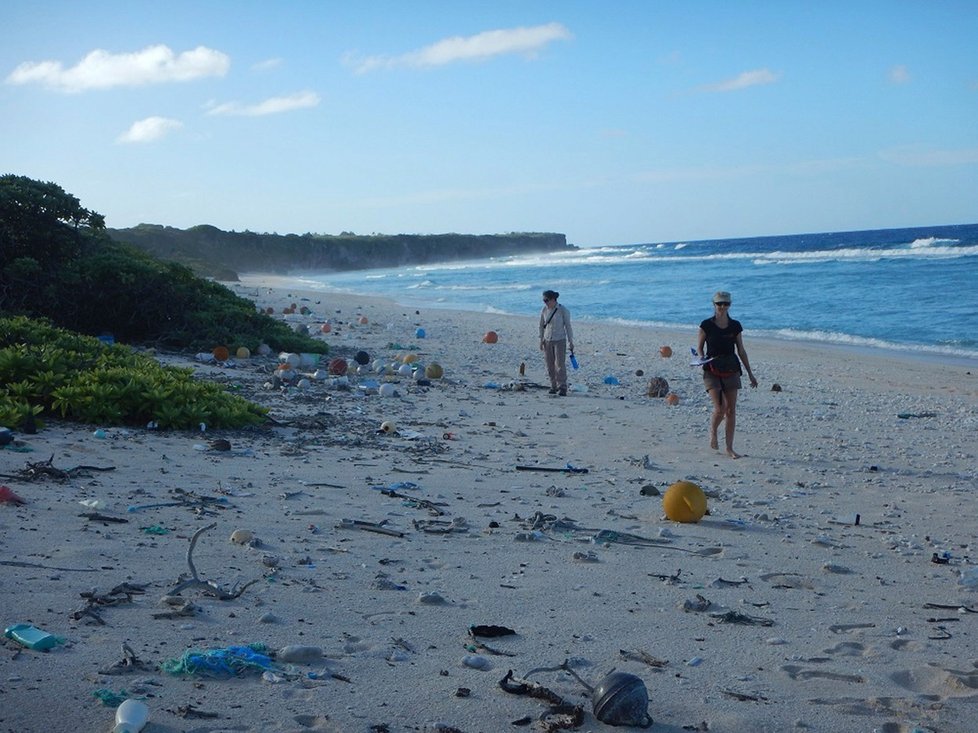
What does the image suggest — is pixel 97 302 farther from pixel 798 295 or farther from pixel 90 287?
pixel 798 295

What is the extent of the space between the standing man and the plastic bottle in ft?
29.4

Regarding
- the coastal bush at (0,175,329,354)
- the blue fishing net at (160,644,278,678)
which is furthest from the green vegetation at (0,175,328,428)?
the blue fishing net at (160,644,278,678)

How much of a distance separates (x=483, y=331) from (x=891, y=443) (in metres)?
12.5

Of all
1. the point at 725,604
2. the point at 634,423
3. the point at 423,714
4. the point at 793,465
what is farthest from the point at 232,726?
the point at 634,423

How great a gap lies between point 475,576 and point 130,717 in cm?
207

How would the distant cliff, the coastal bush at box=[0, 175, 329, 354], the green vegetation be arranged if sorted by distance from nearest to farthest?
1. the green vegetation
2. the coastal bush at box=[0, 175, 329, 354]
3. the distant cliff

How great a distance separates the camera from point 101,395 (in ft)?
24.2

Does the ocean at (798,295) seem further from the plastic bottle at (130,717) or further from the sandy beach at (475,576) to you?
the plastic bottle at (130,717)

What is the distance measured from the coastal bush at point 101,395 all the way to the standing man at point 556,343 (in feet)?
15.0

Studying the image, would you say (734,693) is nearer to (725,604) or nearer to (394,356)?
(725,604)

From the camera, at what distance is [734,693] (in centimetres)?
351

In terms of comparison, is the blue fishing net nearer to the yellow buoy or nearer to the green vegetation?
the yellow buoy

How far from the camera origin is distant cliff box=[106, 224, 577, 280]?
5706 cm

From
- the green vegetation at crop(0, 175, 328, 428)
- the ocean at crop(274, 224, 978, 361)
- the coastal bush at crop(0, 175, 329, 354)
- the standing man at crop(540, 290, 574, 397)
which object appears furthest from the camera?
the ocean at crop(274, 224, 978, 361)
